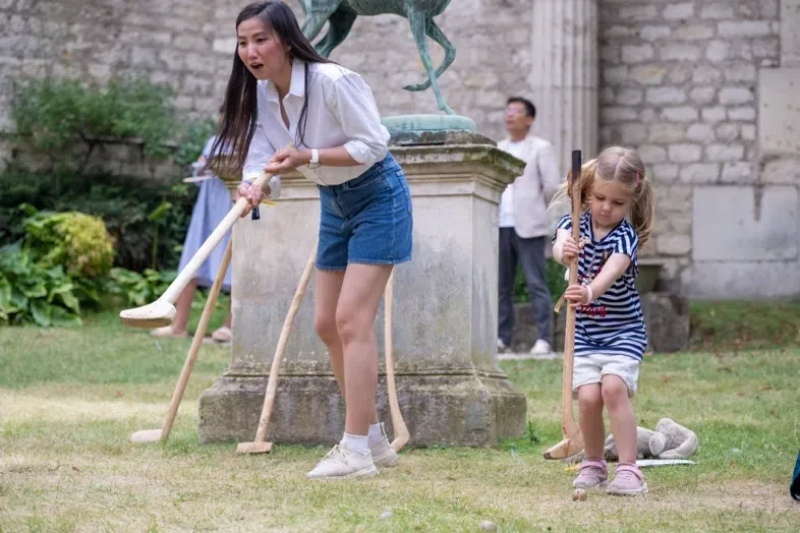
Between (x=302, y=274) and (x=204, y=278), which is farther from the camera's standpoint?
(x=204, y=278)

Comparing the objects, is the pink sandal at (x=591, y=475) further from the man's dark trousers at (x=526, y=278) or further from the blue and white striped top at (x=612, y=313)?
the man's dark trousers at (x=526, y=278)

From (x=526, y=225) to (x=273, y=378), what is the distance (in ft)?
16.1

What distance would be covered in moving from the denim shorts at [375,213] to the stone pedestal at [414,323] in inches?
38.2

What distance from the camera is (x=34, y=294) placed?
11195mm

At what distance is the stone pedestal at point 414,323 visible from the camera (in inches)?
212

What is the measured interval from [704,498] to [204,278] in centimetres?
706

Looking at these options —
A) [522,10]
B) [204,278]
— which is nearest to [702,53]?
[522,10]

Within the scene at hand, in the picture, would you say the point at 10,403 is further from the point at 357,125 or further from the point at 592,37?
the point at 592,37

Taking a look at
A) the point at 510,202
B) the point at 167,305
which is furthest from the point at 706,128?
the point at 167,305

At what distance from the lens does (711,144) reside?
559 inches

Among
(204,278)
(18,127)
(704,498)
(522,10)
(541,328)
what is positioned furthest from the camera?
(522,10)

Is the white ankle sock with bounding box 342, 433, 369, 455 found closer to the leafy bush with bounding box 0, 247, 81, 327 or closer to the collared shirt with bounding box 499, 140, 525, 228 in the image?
the collared shirt with bounding box 499, 140, 525, 228

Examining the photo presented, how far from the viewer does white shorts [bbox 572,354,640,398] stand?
13.5 feet

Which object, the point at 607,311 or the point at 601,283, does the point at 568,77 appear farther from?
the point at 601,283
